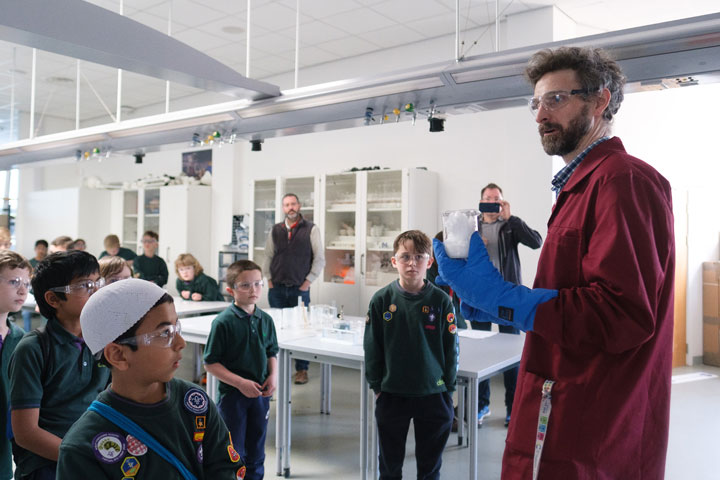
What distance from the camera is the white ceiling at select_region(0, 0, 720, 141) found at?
501cm

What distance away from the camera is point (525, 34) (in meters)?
5.18

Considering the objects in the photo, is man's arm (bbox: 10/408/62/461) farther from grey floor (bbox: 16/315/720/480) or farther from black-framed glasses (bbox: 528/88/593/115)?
Answer: grey floor (bbox: 16/315/720/480)

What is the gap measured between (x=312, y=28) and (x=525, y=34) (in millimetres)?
2057

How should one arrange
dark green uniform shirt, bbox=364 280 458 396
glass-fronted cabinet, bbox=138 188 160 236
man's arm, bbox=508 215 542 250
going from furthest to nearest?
glass-fronted cabinet, bbox=138 188 160 236, man's arm, bbox=508 215 542 250, dark green uniform shirt, bbox=364 280 458 396

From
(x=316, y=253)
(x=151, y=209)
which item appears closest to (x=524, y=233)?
(x=316, y=253)

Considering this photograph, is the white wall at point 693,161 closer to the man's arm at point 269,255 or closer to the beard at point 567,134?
the man's arm at point 269,255

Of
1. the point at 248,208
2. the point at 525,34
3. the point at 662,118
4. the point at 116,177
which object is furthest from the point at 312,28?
the point at 116,177

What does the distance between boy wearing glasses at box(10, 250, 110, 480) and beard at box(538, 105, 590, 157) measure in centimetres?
157

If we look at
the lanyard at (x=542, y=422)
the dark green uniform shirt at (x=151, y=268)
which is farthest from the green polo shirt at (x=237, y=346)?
the dark green uniform shirt at (x=151, y=268)

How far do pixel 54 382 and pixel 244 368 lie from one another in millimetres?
1080

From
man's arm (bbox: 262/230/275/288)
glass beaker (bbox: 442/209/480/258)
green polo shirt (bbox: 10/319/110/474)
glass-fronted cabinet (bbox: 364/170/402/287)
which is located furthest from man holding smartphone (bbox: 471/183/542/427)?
green polo shirt (bbox: 10/319/110/474)

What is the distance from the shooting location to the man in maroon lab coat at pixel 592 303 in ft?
3.76

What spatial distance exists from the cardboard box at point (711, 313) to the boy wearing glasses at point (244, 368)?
5.55 m

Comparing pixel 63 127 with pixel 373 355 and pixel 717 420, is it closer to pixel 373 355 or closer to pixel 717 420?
pixel 373 355
